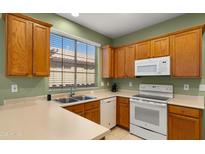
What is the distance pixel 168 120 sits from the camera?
210 centimetres

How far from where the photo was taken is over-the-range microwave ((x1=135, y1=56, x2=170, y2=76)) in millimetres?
2371

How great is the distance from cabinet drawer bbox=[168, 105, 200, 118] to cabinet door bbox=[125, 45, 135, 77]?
4.20ft

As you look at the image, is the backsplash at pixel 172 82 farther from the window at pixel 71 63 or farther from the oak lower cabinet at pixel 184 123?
the window at pixel 71 63

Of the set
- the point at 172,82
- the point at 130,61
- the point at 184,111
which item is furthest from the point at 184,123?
the point at 130,61

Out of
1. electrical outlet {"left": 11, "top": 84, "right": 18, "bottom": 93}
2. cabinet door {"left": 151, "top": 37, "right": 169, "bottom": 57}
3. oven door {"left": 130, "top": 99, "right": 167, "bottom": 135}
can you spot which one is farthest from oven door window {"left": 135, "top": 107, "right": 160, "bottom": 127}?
electrical outlet {"left": 11, "top": 84, "right": 18, "bottom": 93}

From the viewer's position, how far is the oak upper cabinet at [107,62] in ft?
11.3

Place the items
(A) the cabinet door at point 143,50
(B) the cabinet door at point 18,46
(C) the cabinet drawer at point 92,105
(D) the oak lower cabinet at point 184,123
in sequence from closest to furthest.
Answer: (B) the cabinet door at point 18,46, (D) the oak lower cabinet at point 184,123, (C) the cabinet drawer at point 92,105, (A) the cabinet door at point 143,50

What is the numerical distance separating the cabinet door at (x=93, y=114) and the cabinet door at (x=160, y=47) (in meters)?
1.88

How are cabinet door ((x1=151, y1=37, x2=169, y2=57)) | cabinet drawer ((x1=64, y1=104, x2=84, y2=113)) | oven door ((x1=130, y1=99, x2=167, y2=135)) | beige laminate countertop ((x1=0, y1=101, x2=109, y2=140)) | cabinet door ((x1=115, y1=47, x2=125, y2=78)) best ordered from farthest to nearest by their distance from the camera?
cabinet door ((x1=115, y1=47, x2=125, y2=78)), cabinet door ((x1=151, y1=37, x2=169, y2=57)), oven door ((x1=130, y1=99, x2=167, y2=135)), cabinet drawer ((x1=64, y1=104, x2=84, y2=113)), beige laminate countertop ((x1=0, y1=101, x2=109, y2=140))

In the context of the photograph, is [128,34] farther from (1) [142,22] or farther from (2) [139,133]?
(2) [139,133]

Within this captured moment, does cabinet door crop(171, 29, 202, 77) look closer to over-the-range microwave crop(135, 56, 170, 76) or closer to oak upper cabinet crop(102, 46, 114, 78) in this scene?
over-the-range microwave crop(135, 56, 170, 76)

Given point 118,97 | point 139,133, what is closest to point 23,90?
point 118,97

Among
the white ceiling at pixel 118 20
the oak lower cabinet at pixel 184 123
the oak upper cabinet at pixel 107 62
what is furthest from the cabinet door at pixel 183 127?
the white ceiling at pixel 118 20
